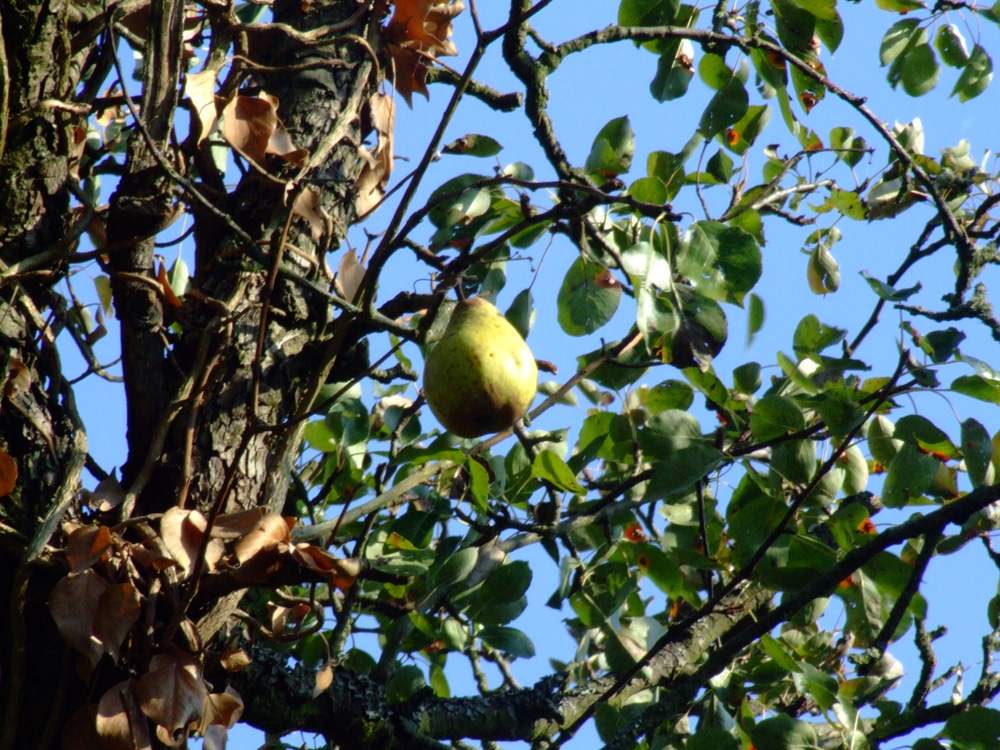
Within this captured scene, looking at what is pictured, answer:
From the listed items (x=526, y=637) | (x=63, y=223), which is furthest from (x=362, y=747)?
(x=63, y=223)

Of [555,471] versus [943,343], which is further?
[555,471]

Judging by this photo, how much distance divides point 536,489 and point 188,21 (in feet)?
3.96

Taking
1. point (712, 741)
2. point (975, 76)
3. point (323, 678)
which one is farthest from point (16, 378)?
point (975, 76)

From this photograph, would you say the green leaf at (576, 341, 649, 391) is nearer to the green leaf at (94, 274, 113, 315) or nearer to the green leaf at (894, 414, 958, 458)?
the green leaf at (894, 414, 958, 458)

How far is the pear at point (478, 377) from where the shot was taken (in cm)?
147

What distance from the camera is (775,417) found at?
1.60 m

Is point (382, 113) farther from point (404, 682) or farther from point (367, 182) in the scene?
point (404, 682)

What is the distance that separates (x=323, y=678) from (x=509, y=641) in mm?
537

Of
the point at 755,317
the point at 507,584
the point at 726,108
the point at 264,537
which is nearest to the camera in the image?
the point at 264,537

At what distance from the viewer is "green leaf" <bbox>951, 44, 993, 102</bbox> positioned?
6.78ft

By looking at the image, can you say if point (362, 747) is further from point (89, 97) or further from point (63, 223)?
point (89, 97)

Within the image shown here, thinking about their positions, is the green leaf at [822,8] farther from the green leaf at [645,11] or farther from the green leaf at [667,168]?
the green leaf at [667,168]

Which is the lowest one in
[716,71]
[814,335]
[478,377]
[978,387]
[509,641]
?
[509,641]

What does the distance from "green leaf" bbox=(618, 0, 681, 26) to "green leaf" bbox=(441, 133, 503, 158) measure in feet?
1.20
